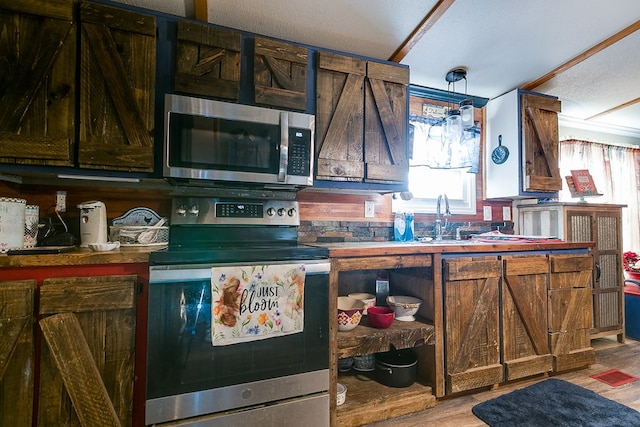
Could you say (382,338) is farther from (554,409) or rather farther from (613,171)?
(613,171)

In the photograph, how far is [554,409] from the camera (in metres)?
1.77

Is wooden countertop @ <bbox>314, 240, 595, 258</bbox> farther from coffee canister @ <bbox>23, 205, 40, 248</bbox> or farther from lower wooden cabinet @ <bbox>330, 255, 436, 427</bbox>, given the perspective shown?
coffee canister @ <bbox>23, 205, 40, 248</bbox>

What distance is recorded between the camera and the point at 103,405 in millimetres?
1292

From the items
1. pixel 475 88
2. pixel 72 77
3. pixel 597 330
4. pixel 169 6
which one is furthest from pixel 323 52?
pixel 597 330

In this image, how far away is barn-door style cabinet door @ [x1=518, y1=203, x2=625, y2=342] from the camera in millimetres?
2754

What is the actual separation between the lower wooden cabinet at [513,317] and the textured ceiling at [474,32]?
4.79ft

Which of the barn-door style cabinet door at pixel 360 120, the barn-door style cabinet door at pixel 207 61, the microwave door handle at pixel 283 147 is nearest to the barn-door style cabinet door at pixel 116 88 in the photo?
the barn-door style cabinet door at pixel 207 61

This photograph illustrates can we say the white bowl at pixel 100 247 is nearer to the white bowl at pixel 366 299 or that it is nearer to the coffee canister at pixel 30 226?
the coffee canister at pixel 30 226

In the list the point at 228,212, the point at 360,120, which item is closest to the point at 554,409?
the point at 360,120

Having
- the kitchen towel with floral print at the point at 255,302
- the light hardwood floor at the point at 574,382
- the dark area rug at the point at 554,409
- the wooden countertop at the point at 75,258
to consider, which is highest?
the wooden countertop at the point at 75,258

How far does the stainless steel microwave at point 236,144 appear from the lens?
1.55 meters

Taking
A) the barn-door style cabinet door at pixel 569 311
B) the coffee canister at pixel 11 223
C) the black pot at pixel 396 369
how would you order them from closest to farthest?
the coffee canister at pixel 11 223 → the black pot at pixel 396 369 → the barn-door style cabinet door at pixel 569 311

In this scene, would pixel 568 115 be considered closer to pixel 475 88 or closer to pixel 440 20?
pixel 475 88

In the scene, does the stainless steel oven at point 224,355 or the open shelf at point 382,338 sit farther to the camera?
the open shelf at point 382,338
